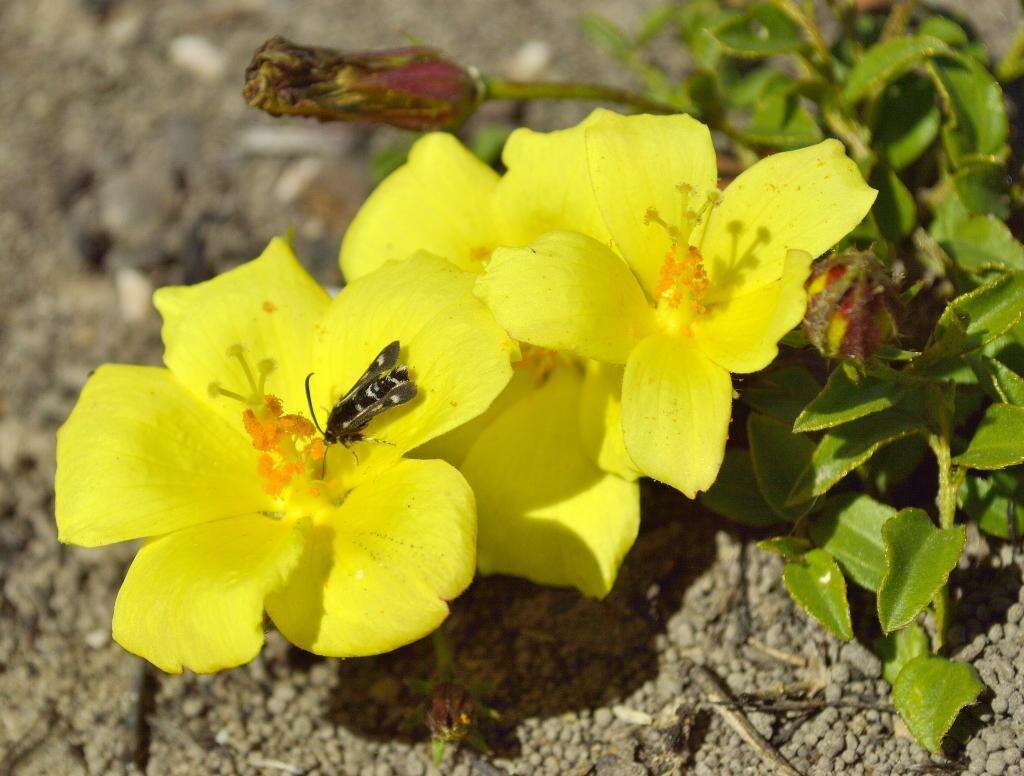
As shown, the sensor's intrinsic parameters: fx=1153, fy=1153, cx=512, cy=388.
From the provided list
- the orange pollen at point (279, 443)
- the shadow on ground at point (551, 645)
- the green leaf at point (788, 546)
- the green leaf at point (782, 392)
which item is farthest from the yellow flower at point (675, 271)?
the shadow on ground at point (551, 645)

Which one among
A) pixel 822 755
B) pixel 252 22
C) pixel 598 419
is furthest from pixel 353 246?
pixel 252 22

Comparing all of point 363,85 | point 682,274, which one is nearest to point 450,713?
point 682,274

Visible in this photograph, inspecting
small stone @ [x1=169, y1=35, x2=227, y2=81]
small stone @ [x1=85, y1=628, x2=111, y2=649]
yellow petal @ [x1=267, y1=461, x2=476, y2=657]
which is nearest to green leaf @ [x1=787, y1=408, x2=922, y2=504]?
yellow petal @ [x1=267, y1=461, x2=476, y2=657]

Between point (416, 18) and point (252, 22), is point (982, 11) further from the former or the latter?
point (252, 22)

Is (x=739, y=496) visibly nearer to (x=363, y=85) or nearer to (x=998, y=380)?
(x=998, y=380)

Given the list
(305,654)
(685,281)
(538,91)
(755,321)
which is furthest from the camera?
(538,91)

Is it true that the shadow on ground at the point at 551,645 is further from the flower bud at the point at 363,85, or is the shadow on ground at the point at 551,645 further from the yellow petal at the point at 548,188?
the flower bud at the point at 363,85
